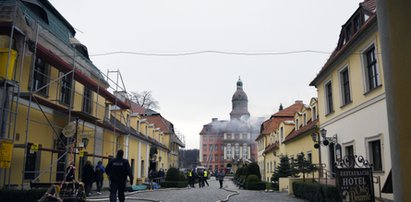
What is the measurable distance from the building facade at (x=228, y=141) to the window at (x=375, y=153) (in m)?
87.1

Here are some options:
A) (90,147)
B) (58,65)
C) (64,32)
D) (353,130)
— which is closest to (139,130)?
(90,147)

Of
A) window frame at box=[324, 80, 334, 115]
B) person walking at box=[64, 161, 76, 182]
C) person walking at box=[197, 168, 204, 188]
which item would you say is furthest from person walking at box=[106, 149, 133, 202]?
person walking at box=[197, 168, 204, 188]

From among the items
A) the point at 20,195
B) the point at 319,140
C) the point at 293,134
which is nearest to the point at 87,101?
the point at 20,195

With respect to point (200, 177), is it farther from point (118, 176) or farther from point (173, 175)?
point (118, 176)

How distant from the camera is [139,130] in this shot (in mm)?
31516

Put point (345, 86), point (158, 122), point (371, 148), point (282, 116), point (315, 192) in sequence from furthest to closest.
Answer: point (158, 122)
point (282, 116)
point (345, 86)
point (371, 148)
point (315, 192)

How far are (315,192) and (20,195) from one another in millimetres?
9563

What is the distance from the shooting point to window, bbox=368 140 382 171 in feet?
41.3

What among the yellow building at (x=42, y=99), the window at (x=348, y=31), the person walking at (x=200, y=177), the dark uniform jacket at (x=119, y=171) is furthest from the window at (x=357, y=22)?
the person walking at (x=200, y=177)

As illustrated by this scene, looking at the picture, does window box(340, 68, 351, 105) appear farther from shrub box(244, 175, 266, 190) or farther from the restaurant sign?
shrub box(244, 175, 266, 190)

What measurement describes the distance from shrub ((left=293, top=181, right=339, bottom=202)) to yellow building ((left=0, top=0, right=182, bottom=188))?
8812 mm

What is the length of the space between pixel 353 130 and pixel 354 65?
2.66m

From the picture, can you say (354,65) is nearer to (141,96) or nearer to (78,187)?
(78,187)

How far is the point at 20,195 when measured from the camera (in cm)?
954
